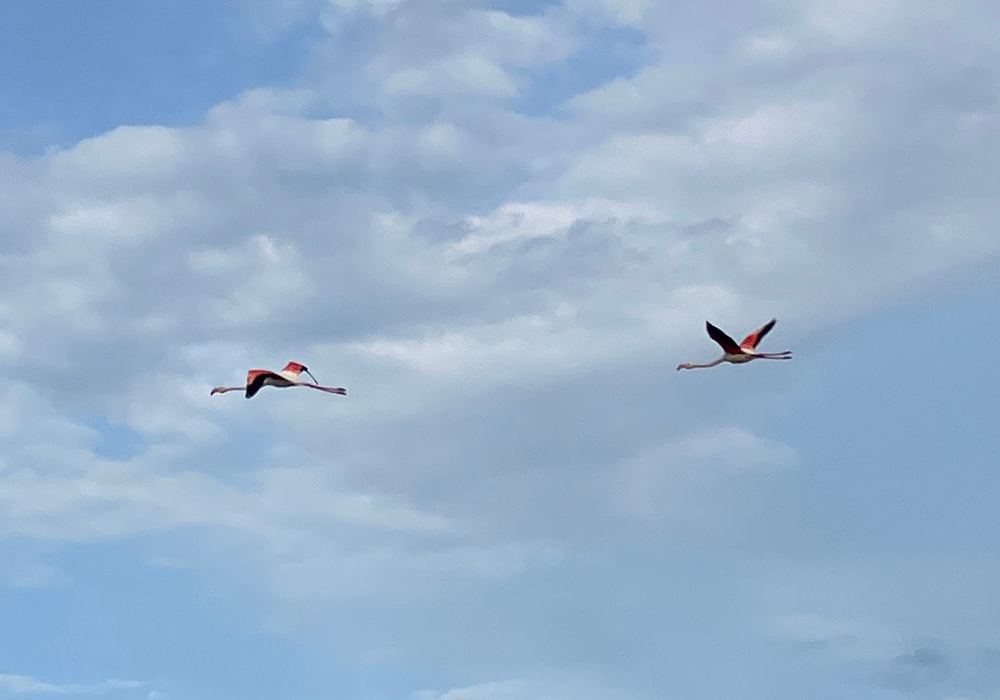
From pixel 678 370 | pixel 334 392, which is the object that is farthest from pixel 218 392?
pixel 678 370

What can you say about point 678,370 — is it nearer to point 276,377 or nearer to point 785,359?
point 785,359

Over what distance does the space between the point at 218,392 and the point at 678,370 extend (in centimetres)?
3520

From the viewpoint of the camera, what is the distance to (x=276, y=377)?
4060 inches

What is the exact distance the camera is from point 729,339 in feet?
360

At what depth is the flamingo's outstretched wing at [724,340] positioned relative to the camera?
353ft

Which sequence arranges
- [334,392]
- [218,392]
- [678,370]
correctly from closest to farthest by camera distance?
[334,392]
[218,392]
[678,370]

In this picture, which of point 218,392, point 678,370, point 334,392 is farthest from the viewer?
point 678,370

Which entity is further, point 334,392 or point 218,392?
point 218,392

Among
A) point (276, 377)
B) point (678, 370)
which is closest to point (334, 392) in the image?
point (276, 377)

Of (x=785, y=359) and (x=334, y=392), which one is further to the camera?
(x=785, y=359)

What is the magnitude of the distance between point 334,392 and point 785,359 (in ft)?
109

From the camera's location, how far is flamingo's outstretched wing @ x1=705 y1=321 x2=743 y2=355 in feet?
353

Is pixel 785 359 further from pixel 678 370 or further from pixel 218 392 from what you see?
pixel 218 392

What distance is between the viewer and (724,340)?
10975 cm
